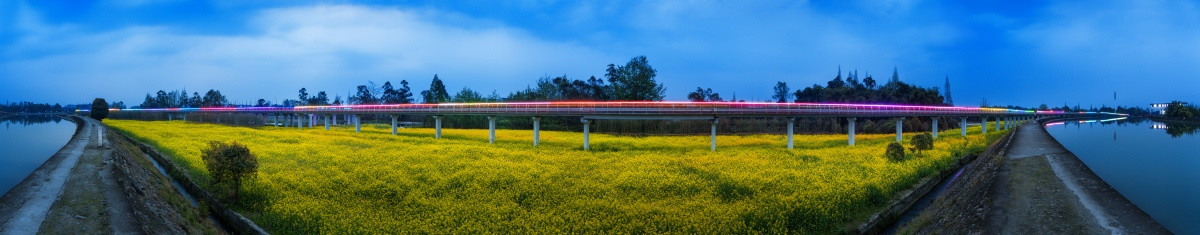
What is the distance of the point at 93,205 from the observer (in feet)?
52.0

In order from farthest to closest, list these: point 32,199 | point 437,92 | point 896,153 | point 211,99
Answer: point 211,99 → point 437,92 → point 896,153 → point 32,199

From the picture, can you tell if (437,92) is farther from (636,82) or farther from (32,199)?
(32,199)

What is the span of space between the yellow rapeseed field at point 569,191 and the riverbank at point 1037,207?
310cm

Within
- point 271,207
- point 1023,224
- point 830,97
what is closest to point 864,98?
point 830,97

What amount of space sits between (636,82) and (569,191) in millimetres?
72233

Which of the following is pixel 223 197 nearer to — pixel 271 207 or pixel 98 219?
pixel 271 207

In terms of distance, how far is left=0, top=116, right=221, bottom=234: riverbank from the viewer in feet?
45.4

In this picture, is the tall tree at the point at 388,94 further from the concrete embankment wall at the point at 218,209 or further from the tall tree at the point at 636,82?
the concrete embankment wall at the point at 218,209

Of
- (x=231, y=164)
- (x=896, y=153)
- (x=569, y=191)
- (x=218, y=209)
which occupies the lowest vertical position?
(x=218, y=209)

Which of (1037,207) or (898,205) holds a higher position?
(1037,207)

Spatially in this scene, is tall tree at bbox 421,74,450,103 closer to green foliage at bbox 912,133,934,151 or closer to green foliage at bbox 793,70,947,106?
green foliage at bbox 793,70,947,106

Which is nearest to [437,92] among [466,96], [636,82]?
[466,96]

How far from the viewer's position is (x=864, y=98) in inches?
3794

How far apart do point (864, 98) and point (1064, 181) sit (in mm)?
85650
